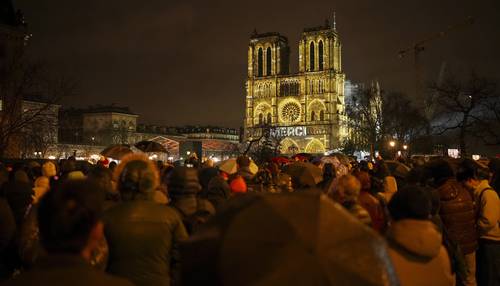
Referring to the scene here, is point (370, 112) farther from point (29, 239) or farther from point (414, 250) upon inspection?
point (414, 250)

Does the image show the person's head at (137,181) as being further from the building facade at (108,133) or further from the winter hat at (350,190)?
the building facade at (108,133)

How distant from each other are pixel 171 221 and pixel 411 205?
1661 millimetres

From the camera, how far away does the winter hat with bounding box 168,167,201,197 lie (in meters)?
4.29

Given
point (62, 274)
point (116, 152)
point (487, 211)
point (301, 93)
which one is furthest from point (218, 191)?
point (301, 93)

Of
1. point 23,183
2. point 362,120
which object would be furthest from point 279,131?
point 23,183

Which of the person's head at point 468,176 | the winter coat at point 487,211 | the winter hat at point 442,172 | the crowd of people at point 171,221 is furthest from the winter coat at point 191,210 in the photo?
the winter coat at point 487,211

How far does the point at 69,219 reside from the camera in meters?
1.89

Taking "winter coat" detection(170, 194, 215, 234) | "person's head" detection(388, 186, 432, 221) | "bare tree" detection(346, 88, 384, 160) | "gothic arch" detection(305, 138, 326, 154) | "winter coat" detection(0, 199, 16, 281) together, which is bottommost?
"winter coat" detection(0, 199, 16, 281)

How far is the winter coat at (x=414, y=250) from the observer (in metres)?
2.94

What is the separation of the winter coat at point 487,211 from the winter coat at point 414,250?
3270 millimetres

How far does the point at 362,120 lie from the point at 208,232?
6217 cm

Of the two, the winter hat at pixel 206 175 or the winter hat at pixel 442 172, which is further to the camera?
the winter hat at pixel 206 175

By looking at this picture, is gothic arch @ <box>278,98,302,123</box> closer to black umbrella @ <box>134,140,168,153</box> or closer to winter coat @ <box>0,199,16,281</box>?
black umbrella @ <box>134,140,168,153</box>

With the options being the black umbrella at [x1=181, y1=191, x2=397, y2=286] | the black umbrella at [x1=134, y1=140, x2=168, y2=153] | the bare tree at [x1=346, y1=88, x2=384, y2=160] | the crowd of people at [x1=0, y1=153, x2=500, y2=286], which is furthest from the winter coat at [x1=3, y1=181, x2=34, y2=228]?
the bare tree at [x1=346, y1=88, x2=384, y2=160]
